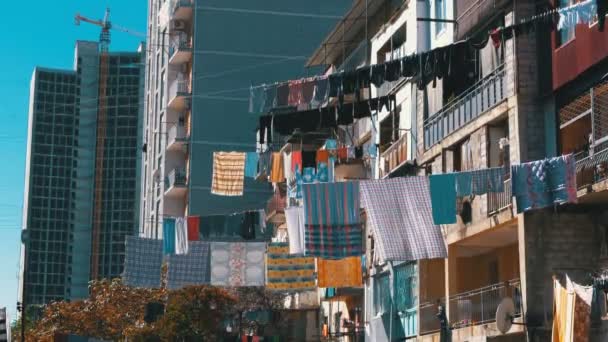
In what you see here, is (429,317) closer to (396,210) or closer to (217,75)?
(396,210)

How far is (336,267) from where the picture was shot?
40469mm

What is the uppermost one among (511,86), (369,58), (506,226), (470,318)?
(369,58)

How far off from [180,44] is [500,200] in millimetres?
45630

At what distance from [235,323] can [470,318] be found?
28.2 metres

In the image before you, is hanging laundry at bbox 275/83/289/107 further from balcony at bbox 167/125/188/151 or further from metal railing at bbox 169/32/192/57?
metal railing at bbox 169/32/192/57

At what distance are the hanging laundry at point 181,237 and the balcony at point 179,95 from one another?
31.3 m

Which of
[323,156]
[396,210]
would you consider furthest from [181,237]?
[396,210]

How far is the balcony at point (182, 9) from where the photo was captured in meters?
72.2

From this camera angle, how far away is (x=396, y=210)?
29531 millimetres

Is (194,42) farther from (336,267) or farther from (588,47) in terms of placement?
(588,47)

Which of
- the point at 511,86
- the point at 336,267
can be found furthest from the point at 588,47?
the point at 336,267

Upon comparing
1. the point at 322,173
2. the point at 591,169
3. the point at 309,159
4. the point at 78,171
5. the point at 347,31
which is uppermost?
the point at 78,171

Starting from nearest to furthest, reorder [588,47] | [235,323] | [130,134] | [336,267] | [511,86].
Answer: [588,47]
[511,86]
[336,267]
[235,323]
[130,134]

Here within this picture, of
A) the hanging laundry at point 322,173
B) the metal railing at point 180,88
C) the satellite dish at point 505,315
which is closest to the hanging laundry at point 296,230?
the hanging laundry at point 322,173
